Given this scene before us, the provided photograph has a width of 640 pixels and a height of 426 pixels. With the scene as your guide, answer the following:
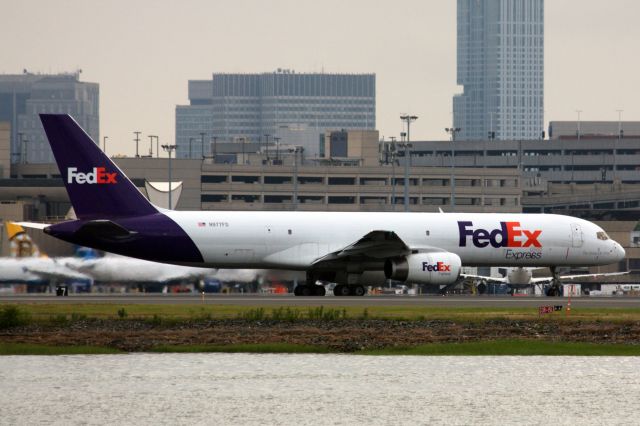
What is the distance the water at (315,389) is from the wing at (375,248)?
2310cm

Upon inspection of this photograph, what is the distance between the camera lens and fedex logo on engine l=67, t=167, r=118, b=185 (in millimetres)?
67438

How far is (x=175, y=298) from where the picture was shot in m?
67.6

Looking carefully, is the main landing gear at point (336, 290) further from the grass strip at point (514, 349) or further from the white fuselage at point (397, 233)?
the grass strip at point (514, 349)

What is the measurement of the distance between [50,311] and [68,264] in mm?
14731

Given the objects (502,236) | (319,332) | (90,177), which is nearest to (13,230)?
(90,177)

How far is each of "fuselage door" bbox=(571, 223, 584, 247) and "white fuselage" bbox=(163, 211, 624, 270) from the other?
2.0 inches

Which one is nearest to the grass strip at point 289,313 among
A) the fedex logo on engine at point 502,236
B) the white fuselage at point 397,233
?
the white fuselage at point 397,233

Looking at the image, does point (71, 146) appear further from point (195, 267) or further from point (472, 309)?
point (472, 309)

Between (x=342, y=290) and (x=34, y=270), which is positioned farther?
(x=342, y=290)

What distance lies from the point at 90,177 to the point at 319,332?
21540mm

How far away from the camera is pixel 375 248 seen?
227ft

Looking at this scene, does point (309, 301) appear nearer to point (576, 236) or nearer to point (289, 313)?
point (289, 313)

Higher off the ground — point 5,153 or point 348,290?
point 5,153

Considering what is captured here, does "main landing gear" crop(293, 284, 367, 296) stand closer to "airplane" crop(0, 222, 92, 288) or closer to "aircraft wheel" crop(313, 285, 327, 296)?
"aircraft wheel" crop(313, 285, 327, 296)
